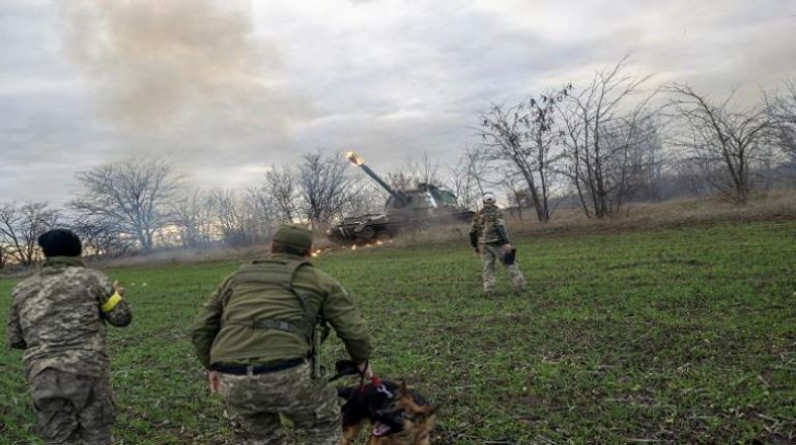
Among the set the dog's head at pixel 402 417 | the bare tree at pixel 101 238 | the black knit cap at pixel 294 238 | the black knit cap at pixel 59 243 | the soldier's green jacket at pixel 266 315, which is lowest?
the dog's head at pixel 402 417

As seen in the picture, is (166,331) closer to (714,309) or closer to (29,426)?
(29,426)

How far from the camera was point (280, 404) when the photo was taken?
3611 millimetres

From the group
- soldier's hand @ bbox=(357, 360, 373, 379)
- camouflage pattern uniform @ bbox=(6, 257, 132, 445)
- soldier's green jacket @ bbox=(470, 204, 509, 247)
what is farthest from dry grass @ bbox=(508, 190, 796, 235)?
camouflage pattern uniform @ bbox=(6, 257, 132, 445)

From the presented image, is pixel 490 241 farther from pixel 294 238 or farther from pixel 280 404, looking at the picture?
pixel 280 404

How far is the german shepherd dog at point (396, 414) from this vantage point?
14.1 ft

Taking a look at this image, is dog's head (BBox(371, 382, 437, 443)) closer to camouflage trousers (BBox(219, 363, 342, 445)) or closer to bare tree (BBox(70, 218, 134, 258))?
camouflage trousers (BBox(219, 363, 342, 445))

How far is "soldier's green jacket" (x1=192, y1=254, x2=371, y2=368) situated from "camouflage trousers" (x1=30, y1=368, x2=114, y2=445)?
1.07 m

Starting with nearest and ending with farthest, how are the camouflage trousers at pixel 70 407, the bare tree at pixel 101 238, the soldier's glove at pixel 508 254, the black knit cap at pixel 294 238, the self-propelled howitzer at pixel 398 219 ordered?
1. the black knit cap at pixel 294 238
2. the camouflage trousers at pixel 70 407
3. the soldier's glove at pixel 508 254
4. the self-propelled howitzer at pixel 398 219
5. the bare tree at pixel 101 238

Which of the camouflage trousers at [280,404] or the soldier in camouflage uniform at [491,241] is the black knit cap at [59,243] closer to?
the camouflage trousers at [280,404]

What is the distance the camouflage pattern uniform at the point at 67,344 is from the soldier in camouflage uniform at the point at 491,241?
843 cm

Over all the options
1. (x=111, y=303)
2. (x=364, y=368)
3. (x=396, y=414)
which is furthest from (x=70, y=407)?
(x=396, y=414)

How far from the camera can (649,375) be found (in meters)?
6.50

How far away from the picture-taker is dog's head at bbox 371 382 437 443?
428 centimetres

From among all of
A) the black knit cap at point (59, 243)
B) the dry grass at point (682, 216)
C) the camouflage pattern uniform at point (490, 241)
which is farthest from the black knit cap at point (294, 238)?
the dry grass at point (682, 216)
